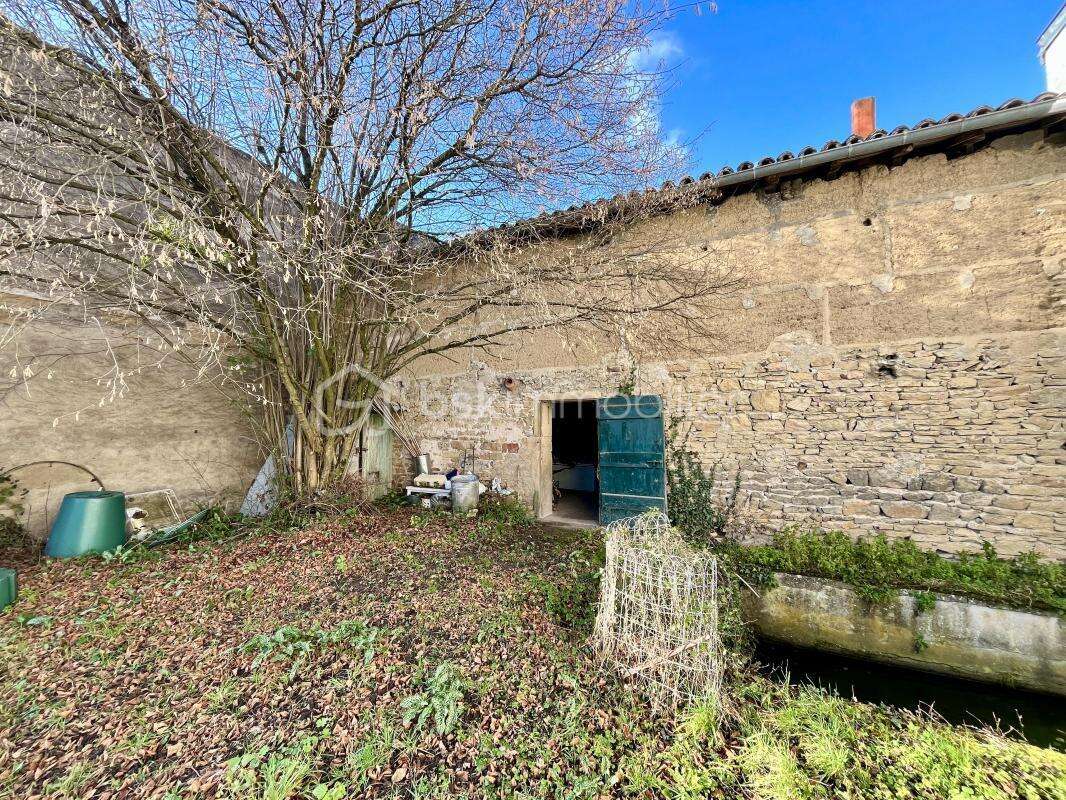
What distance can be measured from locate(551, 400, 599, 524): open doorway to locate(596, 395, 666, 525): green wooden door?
5.19 ft

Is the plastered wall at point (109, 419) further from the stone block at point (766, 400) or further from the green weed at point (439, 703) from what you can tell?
the stone block at point (766, 400)

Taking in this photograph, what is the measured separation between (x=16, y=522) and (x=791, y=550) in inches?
323

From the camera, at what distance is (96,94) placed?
336 cm

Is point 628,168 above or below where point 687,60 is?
below

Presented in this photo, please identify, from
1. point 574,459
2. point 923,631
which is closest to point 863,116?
point 923,631

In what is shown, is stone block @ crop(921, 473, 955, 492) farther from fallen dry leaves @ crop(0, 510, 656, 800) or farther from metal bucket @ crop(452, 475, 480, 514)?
metal bucket @ crop(452, 475, 480, 514)

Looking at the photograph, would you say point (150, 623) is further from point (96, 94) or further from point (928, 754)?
point (928, 754)

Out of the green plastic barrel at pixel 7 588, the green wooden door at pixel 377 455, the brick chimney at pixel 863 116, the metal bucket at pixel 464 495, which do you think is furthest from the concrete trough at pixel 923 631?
the green plastic barrel at pixel 7 588

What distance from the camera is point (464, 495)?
20.2ft

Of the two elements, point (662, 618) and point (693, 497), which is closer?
point (662, 618)

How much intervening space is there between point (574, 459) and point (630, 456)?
12.7ft

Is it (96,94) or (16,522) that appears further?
(16,522)

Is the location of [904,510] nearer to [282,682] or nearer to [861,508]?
[861,508]

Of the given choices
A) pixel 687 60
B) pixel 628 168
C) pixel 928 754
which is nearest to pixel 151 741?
pixel 928 754
